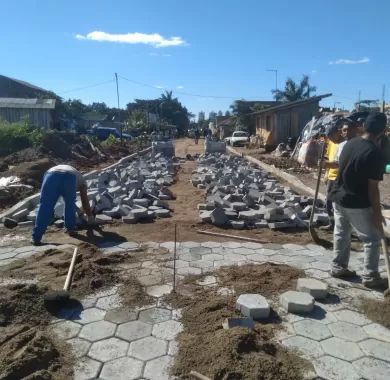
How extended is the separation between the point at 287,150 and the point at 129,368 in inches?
751

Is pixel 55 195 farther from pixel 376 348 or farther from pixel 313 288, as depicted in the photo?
pixel 376 348

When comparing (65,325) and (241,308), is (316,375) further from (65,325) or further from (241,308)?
(65,325)

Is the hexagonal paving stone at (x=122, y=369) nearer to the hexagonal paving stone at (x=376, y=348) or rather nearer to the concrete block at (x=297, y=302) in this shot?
the concrete block at (x=297, y=302)

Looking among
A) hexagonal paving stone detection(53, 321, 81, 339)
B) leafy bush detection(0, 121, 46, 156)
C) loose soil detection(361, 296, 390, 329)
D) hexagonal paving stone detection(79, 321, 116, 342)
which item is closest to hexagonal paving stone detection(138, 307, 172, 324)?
hexagonal paving stone detection(79, 321, 116, 342)

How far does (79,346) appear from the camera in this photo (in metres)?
3.11

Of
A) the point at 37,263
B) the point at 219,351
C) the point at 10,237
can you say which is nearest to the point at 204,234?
the point at 37,263

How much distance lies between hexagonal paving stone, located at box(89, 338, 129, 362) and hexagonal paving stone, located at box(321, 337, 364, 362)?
5.00 ft

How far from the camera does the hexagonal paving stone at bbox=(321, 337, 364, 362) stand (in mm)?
2992

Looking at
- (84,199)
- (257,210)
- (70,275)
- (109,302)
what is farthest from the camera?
(257,210)

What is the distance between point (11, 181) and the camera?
10016 millimetres

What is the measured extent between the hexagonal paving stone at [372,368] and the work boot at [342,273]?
5.10 feet

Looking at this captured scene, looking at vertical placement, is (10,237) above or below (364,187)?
below

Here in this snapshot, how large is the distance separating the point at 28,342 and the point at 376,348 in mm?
2592

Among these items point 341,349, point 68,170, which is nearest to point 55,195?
point 68,170
